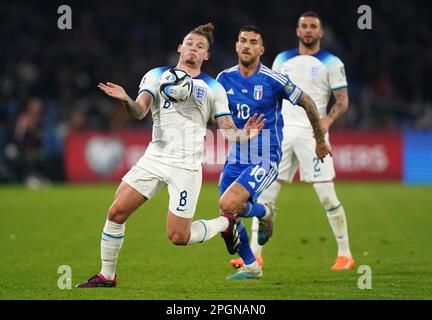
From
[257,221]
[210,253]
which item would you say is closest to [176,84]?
[257,221]

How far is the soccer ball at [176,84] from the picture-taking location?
8148mm

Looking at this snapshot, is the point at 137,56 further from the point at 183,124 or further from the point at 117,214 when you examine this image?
the point at 117,214

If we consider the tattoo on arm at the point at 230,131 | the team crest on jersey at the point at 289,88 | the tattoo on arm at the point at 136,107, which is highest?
the team crest on jersey at the point at 289,88

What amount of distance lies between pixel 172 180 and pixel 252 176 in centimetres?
108

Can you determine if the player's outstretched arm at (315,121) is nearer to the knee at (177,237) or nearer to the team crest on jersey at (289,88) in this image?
the team crest on jersey at (289,88)

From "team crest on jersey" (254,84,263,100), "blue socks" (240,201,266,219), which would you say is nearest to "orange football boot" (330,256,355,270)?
"blue socks" (240,201,266,219)

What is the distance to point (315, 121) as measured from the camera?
9281mm

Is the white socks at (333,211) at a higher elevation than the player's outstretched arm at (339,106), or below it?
below

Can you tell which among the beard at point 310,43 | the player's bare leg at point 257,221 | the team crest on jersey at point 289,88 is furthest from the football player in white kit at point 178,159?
the beard at point 310,43

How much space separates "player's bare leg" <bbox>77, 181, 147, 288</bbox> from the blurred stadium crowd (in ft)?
49.7

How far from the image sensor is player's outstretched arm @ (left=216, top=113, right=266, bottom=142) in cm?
843

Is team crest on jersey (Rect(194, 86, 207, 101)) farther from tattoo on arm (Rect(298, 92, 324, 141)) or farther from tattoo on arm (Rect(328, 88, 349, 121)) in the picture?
tattoo on arm (Rect(328, 88, 349, 121))

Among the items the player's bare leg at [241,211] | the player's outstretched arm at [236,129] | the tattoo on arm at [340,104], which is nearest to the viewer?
the player's outstretched arm at [236,129]

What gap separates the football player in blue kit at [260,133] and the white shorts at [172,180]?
705mm
